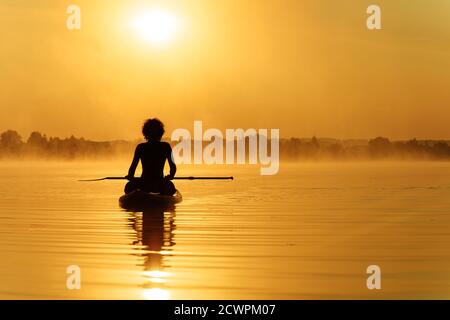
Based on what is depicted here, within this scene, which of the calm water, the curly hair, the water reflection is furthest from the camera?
the curly hair

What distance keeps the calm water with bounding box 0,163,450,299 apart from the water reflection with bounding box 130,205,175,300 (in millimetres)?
16

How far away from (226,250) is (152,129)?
654 cm

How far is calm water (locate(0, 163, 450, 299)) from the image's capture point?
420 inches

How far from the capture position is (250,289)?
1059 cm

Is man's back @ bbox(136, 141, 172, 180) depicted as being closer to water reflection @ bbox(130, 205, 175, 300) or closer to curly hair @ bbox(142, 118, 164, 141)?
curly hair @ bbox(142, 118, 164, 141)

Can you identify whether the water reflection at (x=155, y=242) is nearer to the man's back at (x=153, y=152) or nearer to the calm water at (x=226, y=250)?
the calm water at (x=226, y=250)

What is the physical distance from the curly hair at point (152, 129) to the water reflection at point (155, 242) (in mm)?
1726

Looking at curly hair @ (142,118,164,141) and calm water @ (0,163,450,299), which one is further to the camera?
curly hair @ (142,118,164,141)

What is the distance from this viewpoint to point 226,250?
46.0 ft

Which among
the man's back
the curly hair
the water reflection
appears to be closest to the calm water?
the water reflection

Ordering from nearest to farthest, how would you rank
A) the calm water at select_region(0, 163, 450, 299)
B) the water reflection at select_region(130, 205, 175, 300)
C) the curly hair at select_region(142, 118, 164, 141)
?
the water reflection at select_region(130, 205, 175, 300) < the calm water at select_region(0, 163, 450, 299) < the curly hair at select_region(142, 118, 164, 141)

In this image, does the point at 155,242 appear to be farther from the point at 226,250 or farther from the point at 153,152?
the point at 153,152

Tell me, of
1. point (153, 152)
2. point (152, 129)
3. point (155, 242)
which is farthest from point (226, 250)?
point (152, 129)
